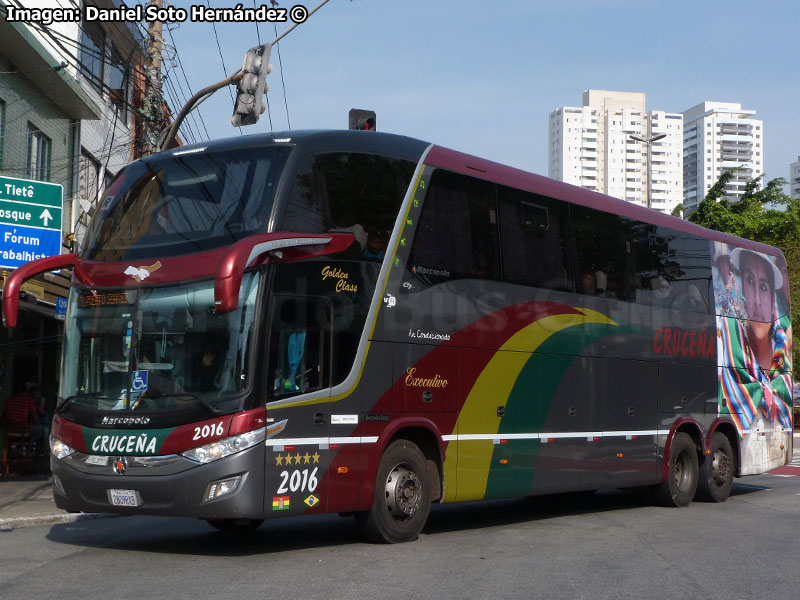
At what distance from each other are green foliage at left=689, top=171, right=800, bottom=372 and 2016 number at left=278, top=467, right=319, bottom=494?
3931 cm

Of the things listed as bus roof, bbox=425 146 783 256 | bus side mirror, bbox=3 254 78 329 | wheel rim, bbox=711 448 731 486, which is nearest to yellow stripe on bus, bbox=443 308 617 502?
bus roof, bbox=425 146 783 256

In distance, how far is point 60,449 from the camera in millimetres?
10172

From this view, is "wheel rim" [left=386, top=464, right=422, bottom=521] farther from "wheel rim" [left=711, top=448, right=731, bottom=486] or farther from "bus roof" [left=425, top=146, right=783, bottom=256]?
"wheel rim" [left=711, top=448, right=731, bottom=486]

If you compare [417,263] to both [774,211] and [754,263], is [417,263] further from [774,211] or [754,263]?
[774,211]

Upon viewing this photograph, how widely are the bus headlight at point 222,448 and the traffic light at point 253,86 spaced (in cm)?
764

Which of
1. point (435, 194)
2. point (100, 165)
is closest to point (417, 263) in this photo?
point (435, 194)

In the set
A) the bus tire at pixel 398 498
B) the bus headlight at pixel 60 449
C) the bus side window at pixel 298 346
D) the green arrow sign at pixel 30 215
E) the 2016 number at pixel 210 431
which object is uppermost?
the green arrow sign at pixel 30 215

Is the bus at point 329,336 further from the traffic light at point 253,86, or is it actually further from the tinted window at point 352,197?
the traffic light at point 253,86

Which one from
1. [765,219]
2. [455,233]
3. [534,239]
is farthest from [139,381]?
[765,219]

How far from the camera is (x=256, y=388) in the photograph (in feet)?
31.0

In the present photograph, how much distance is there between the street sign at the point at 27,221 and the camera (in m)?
14.6

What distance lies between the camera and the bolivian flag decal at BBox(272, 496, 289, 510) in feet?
31.3

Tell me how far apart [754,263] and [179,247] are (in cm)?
1180

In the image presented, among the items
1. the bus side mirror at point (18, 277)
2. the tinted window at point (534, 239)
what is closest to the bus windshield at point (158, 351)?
the bus side mirror at point (18, 277)
